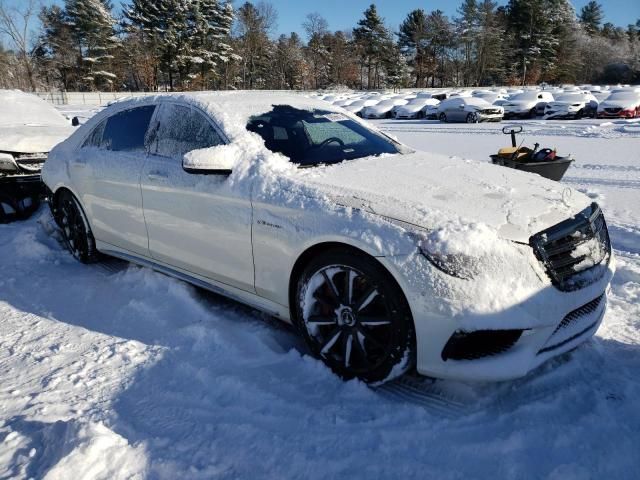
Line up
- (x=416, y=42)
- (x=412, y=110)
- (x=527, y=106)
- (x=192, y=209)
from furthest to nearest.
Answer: (x=416, y=42), (x=412, y=110), (x=527, y=106), (x=192, y=209)

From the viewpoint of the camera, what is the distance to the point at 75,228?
4695 mm

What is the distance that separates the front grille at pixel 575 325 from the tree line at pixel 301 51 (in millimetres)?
54489

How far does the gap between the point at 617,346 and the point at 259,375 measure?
6.92ft

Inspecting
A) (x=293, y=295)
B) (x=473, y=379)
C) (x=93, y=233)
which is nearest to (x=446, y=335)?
(x=473, y=379)

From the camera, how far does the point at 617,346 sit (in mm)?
2910

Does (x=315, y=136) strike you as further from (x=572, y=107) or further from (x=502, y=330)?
(x=572, y=107)

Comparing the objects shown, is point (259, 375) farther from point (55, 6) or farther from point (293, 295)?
point (55, 6)

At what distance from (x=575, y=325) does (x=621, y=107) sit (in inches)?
822

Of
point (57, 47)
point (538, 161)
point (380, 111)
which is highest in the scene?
point (57, 47)

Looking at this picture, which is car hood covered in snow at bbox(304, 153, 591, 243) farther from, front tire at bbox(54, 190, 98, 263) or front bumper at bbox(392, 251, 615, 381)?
front tire at bbox(54, 190, 98, 263)

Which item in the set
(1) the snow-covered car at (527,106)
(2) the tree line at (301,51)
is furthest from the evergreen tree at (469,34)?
(1) the snow-covered car at (527,106)

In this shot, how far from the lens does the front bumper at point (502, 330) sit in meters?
2.20

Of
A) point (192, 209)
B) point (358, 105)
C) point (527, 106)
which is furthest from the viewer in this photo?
point (358, 105)

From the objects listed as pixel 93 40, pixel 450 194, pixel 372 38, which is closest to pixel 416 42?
pixel 372 38
